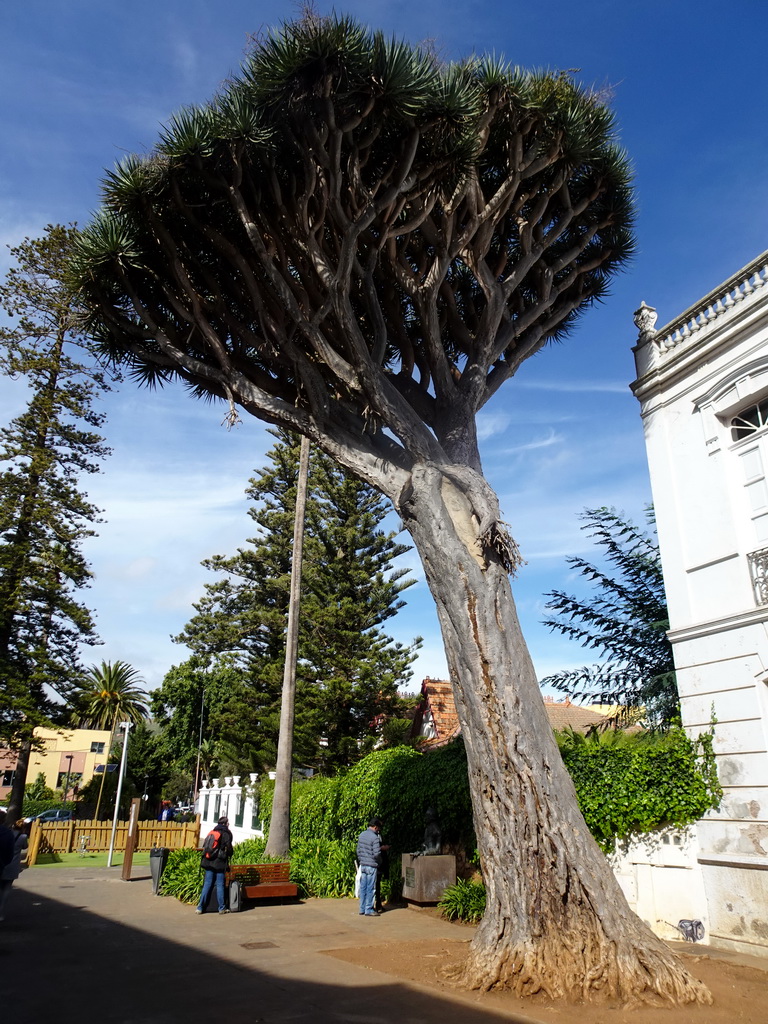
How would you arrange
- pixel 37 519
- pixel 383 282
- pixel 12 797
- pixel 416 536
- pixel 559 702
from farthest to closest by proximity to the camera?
pixel 559 702
pixel 37 519
pixel 12 797
pixel 383 282
pixel 416 536

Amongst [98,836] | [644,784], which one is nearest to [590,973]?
[644,784]

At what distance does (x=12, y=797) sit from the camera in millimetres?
20375

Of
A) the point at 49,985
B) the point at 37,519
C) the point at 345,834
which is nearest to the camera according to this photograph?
the point at 49,985

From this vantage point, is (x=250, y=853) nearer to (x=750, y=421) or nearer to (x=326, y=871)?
(x=326, y=871)

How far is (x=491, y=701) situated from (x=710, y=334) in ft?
21.7

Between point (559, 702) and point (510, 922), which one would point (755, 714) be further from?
point (559, 702)

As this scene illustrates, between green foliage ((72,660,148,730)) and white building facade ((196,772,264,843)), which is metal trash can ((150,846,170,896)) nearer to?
white building facade ((196,772,264,843))

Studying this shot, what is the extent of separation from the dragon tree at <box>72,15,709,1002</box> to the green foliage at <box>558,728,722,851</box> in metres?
3.33

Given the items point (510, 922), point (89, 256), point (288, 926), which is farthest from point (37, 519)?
point (510, 922)

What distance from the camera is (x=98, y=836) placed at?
23281 millimetres

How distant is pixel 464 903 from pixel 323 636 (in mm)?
13284

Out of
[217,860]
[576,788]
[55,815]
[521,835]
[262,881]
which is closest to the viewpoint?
[521,835]

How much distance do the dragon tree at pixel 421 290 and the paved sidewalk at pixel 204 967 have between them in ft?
3.75

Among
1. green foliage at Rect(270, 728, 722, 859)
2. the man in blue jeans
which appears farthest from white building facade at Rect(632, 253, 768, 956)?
the man in blue jeans
